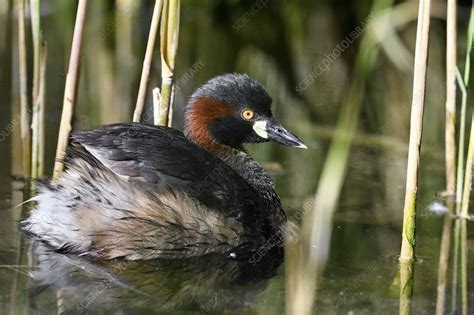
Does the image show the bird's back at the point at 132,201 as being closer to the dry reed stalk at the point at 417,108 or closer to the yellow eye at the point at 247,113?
the yellow eye at the point at 247,113

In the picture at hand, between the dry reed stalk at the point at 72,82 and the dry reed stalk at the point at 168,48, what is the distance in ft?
1.43

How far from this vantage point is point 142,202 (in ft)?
16.1

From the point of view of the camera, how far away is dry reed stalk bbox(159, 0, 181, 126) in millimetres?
5387

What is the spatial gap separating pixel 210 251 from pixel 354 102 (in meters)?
3.55

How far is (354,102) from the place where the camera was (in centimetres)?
832

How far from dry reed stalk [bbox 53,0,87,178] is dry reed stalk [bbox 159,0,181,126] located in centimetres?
44

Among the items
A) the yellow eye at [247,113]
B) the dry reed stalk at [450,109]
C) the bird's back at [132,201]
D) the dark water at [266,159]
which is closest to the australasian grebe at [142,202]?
the bird's back at [132,201]

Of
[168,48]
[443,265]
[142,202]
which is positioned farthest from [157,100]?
[443,265]

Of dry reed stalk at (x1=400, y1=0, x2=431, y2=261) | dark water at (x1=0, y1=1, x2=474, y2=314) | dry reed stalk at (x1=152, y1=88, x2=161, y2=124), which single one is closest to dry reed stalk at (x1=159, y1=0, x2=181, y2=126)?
dry reed stalk at (x1=152, y1=88, x2=161, y2=124)

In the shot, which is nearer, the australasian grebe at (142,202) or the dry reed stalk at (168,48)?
the australasian grebe at (142,202)

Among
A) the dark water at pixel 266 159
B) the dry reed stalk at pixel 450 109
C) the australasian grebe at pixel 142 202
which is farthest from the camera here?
the dry reed stalk at pixel 450 109

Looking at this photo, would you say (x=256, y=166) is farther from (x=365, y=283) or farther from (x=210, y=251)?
(x=365, y=283)

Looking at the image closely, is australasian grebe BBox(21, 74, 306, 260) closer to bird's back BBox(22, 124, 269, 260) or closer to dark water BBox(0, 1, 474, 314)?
bird's back BBox(22, 124, 269, 260)

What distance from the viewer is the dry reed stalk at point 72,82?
5.32m
